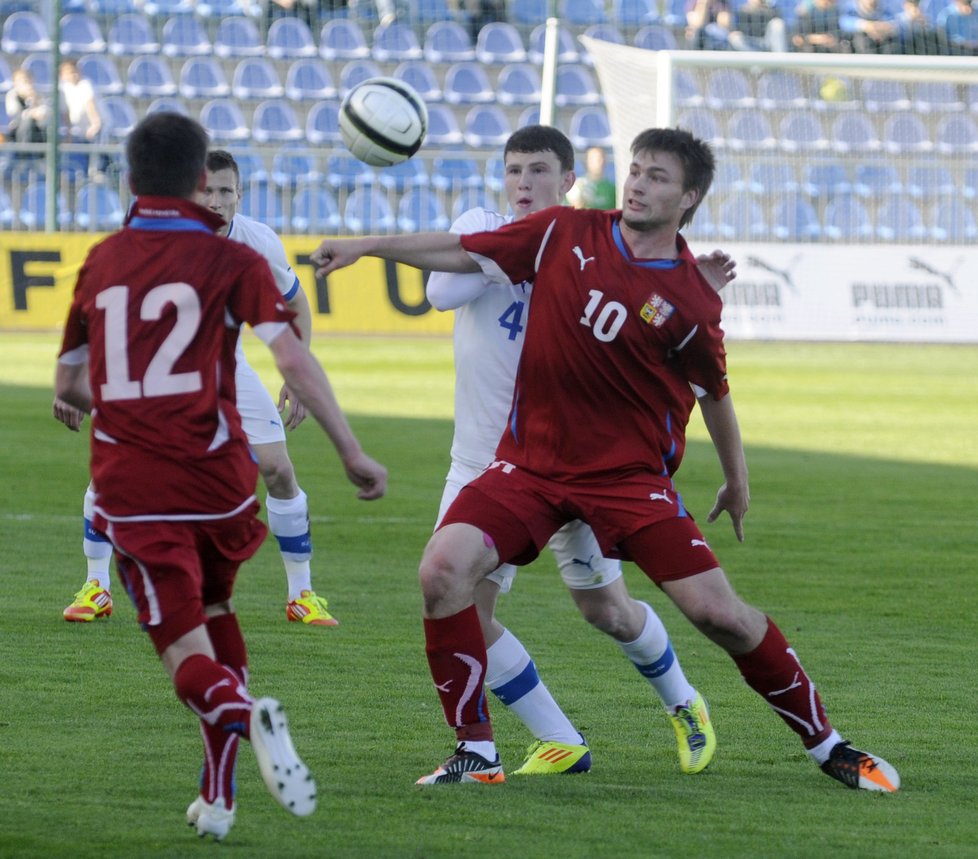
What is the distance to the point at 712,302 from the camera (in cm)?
515

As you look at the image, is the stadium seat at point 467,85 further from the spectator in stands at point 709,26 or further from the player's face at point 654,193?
the player's face at point 654,193

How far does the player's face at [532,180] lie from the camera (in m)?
5.64

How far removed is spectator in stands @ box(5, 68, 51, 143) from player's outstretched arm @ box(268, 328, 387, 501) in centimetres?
2009

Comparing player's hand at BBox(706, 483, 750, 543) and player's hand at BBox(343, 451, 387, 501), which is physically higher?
player's hand at BBox(343, 451, 387, 501)

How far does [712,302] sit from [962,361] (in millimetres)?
18435

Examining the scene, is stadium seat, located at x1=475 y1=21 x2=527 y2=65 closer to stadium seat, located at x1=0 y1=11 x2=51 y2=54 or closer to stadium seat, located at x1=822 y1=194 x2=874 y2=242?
stadium seat, located at x1=822 y1=194 x2=874 y2=242

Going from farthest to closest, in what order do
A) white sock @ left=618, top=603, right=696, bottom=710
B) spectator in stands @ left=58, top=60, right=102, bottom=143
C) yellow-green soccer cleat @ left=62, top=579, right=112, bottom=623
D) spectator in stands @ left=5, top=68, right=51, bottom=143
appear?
spectator in stands @ left=58, top=60, right=102, bottom=143, spectator in stands @ left=5, top=68, right=51, bottom=143, yellow-green soccer cleat @ left=62, top=579, right=112, bottom=623, white sock @ left=618, top=603, right=696, bottom=710

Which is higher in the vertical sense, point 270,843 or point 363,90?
point 363,90

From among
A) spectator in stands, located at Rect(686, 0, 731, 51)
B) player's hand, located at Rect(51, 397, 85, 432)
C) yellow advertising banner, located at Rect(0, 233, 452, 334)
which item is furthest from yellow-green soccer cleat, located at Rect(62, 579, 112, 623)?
spectator in stands, located at Rect(686, 0, 731, 51)

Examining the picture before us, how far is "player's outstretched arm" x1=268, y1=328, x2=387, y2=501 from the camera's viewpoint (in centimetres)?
406

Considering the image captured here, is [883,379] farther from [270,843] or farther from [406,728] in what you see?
[270,843]

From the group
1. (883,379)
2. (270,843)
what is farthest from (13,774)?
(883,379)

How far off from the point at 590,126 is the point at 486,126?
165 cm

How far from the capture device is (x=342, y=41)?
88.7 ft
